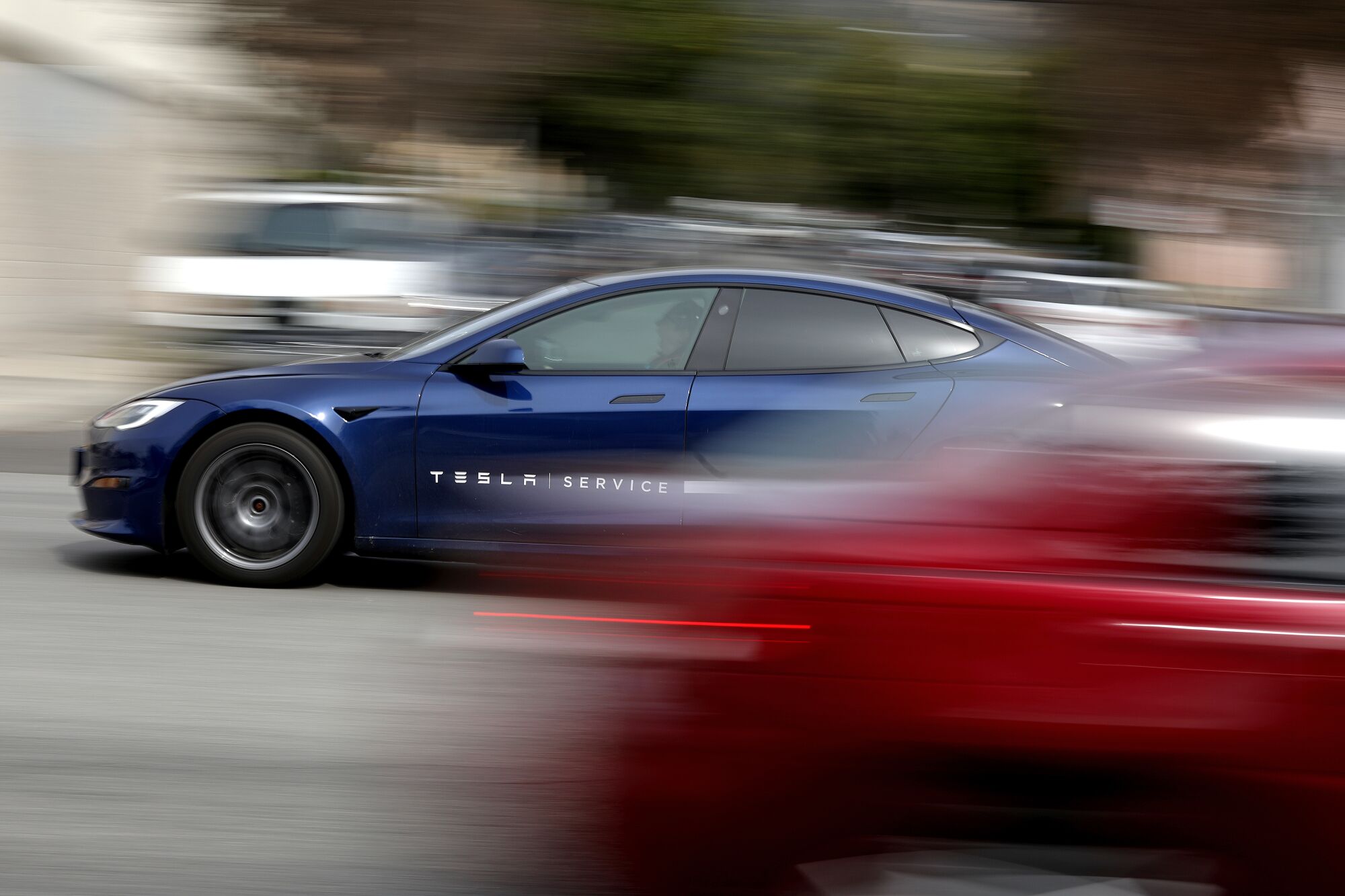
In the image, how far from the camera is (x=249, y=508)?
6.68 m

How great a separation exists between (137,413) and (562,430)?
1.90 m

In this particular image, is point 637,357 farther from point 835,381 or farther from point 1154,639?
point 1154,639

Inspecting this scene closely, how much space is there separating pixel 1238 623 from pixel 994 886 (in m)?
0.57

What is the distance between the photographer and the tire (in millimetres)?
6613

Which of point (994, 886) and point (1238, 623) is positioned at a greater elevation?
point (1238, 623)

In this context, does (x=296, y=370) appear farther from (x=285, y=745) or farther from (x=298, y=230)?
(x=298, y=230)

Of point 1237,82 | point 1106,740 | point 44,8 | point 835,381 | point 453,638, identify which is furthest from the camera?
point 44,8

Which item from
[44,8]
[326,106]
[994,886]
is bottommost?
[994,886]

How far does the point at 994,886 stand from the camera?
2498 millimetres

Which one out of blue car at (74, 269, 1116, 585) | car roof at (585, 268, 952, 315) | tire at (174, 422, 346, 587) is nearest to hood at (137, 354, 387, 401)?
blue car at (74, 269, 1116, 585)

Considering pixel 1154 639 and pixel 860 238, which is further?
pixel 860 238

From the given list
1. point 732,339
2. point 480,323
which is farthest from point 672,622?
point 480,323

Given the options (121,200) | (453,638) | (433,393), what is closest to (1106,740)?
(453,638)

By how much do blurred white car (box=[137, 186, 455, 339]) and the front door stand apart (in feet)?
26.7
